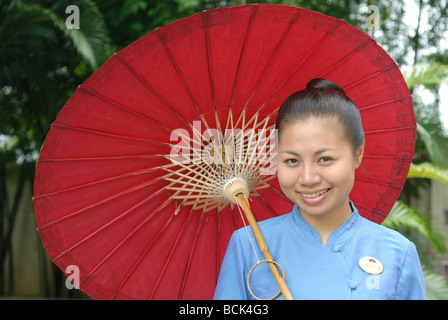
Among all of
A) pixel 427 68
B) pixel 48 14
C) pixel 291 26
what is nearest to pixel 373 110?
pixel 291 26

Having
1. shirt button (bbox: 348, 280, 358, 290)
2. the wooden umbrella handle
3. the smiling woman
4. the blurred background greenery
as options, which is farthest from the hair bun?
the blurred background greenery

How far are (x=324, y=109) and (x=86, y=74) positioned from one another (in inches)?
223

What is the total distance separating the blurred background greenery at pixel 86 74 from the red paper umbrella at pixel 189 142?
303 centimetres

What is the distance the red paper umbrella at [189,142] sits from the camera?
1.47m

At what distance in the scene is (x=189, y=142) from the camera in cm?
160

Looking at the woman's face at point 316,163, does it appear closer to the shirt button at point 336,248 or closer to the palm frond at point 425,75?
the shirt button at point 336,248

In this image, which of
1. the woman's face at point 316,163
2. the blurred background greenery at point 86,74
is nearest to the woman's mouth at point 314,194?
the woman's face at point 316,163

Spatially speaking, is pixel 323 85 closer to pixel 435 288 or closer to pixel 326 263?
pixel 326 263

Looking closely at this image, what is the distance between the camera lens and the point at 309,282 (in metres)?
1.36

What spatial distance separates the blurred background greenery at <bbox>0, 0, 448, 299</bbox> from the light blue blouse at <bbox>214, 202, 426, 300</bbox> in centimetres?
322

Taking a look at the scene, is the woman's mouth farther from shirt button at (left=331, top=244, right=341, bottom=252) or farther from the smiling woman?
shirt button at (left=331, top=244, right=341, bottom=252)
